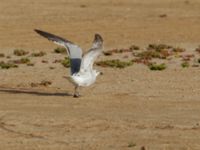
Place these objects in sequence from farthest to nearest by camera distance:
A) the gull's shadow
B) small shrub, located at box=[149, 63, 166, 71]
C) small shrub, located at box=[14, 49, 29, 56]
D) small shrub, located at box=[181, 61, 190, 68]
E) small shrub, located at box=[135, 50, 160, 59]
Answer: small shrub, located at box=[14, 49, 29, 56] → small shrub, located at box=[135, 50, 160, 59] → small shrub, located at box=[181, 61, 190, 68] → small shrub, located at box=[149, 63, 166, 71] → the gull's shadow

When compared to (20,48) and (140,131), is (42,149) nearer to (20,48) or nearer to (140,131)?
(140,131)

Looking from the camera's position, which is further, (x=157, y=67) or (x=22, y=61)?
(x=22, y=61)

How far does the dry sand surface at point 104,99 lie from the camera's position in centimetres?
1563

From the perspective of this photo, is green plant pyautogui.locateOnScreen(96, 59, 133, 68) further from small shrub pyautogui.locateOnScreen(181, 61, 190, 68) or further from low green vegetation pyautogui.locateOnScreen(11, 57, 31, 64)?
low green vegetation pyautogui.locateOnScreen(11, 57, 31, 64)

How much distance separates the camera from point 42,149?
14.7m

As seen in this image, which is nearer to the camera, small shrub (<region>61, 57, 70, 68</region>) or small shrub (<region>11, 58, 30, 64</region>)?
small shrub (<region>61, 57, 70, 68</region>)

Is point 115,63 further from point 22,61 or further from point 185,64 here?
point 22,61

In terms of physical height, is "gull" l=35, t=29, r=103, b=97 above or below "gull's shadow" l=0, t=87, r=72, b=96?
above

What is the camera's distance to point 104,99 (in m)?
20.0

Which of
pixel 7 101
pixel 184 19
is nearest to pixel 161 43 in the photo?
pixel 184 19

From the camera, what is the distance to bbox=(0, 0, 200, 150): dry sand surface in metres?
15.6

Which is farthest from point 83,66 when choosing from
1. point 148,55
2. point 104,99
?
point 148,55

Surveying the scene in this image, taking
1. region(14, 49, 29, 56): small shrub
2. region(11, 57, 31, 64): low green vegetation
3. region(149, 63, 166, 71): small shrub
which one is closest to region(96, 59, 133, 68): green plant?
region(149, 63, 166, 71): small shrub

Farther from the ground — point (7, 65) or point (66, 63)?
point (66, 63)
